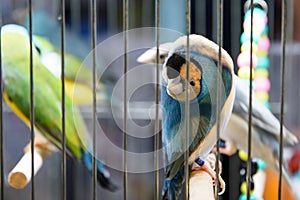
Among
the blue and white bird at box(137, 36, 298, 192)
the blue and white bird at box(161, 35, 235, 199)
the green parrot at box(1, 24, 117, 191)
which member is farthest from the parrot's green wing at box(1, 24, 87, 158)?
the blue and white bird at box(161, 35, 235, 199)

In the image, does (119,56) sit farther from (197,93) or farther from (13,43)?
(197,93)

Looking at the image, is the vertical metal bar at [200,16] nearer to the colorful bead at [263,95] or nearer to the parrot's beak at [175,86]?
the colorful bead at [263,95]

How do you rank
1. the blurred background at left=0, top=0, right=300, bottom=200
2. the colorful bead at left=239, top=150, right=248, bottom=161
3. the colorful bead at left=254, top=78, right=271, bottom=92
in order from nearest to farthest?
the colorful bead at left=239, top=150, right=248, bottom=161 → the blurred background at left=0, top=0, right=300, bottom=200 → the colorful bead at left=254, top=78, right=271, bottom=92

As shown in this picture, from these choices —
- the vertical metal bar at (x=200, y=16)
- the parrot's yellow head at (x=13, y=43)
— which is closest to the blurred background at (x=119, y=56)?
the vertical metal bar at (x=200, y=16)

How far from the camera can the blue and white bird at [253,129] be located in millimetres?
617

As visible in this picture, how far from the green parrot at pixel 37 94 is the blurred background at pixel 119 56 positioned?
0.07 m

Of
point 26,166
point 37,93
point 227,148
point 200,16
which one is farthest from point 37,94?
point 200,16

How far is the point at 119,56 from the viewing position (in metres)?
0.84

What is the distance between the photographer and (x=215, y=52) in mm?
486

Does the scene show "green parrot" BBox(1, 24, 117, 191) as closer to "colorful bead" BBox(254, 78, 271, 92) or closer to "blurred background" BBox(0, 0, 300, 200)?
Result: "blurred background" BBox(0, 0, 300, 200)

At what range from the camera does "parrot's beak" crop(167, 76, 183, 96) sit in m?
0.48

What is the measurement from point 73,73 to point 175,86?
1.32ft

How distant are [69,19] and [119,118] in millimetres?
348

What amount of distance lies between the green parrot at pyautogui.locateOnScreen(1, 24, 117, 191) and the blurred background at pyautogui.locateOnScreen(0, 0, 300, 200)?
67mm
